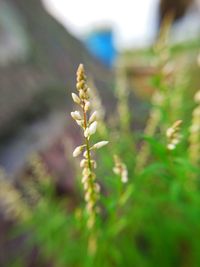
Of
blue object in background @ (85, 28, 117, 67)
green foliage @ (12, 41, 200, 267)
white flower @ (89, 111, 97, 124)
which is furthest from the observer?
blue object in background @ (85, 28, 117, 67)

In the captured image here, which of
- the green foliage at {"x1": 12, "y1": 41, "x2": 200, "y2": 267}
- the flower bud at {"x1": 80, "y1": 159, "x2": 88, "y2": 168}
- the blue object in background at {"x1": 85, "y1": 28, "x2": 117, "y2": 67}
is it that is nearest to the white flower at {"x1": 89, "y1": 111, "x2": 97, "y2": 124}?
the flower bud at {"x1": 80, "y1": 159, "x2": 88, "y2": 168}

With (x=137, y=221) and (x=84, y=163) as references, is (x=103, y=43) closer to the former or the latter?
(x=137, y=221)

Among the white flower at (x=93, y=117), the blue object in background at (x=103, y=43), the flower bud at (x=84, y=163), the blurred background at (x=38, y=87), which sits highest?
the blue object in background at (x=103, y=43)

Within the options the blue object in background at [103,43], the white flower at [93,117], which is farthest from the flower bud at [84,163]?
the blue object in background at [103,43]

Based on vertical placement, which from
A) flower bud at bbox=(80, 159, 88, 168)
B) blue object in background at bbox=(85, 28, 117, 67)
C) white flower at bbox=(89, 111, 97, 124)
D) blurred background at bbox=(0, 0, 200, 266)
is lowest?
flower bud at bbox=(80, 159, 88, 168)

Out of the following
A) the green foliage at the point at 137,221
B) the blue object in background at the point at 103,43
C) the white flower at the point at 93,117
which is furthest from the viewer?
the blue object in background at the point at 103,43

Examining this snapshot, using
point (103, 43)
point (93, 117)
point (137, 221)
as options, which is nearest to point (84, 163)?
point (93, 117)

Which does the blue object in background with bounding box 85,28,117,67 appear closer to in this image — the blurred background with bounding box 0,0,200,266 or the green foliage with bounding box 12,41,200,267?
the blurred background with bounding box 0,0,200,266

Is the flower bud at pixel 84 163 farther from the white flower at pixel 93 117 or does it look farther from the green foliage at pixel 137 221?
the green foliage at pixel 137 221

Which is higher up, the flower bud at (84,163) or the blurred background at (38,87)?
the blurred background at (38,87)
